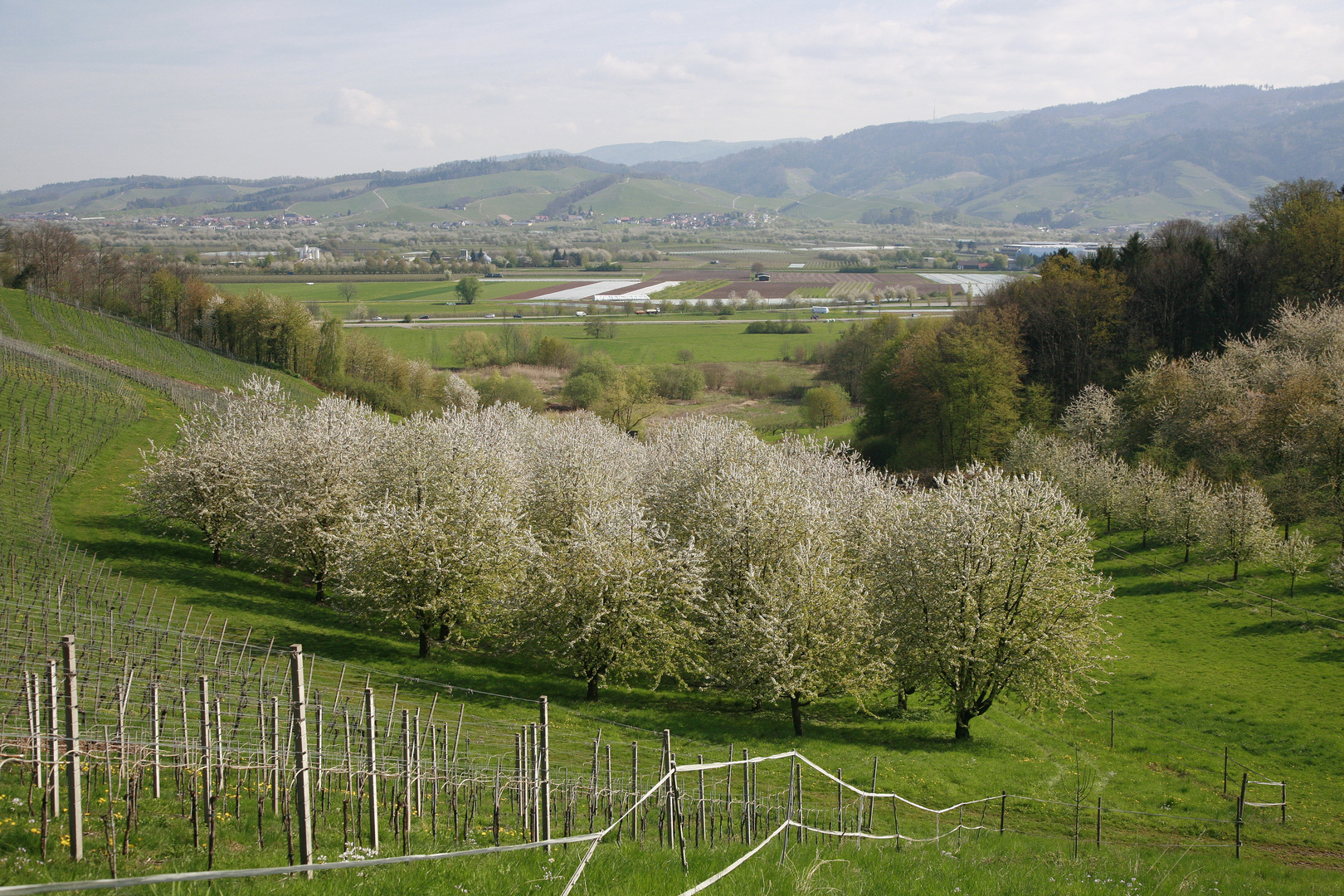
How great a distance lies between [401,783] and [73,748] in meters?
7.94

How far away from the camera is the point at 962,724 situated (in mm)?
31906

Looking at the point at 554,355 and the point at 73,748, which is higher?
the point at 554,355

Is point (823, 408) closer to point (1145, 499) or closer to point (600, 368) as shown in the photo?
point (600, 368)

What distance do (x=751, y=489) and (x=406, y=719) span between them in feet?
71.1

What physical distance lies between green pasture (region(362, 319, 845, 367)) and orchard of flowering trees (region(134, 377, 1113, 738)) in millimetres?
85648

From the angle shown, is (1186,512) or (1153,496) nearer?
(1186,512)

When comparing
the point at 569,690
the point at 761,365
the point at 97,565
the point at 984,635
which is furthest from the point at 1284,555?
the point at 761,365

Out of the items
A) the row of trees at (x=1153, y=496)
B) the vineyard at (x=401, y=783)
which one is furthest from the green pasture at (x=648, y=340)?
the vineyard at (x=401, y=783)

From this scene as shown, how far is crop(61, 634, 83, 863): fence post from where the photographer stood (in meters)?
8.88

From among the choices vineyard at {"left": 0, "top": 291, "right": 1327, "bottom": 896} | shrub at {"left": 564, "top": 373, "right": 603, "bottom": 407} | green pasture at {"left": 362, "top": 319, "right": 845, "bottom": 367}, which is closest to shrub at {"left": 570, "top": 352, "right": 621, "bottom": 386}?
shrub at {"left": 564, "top": 373, "right": 603, "bottom": 407}

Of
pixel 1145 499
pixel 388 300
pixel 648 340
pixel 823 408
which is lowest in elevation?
pixel 1145 499

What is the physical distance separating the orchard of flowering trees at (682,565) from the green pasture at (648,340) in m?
85.6

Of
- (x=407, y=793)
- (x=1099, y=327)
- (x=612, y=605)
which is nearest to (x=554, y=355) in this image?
(x=1099, y=327)

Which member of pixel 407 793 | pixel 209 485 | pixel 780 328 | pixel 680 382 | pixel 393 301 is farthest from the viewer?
pixel 393 301
